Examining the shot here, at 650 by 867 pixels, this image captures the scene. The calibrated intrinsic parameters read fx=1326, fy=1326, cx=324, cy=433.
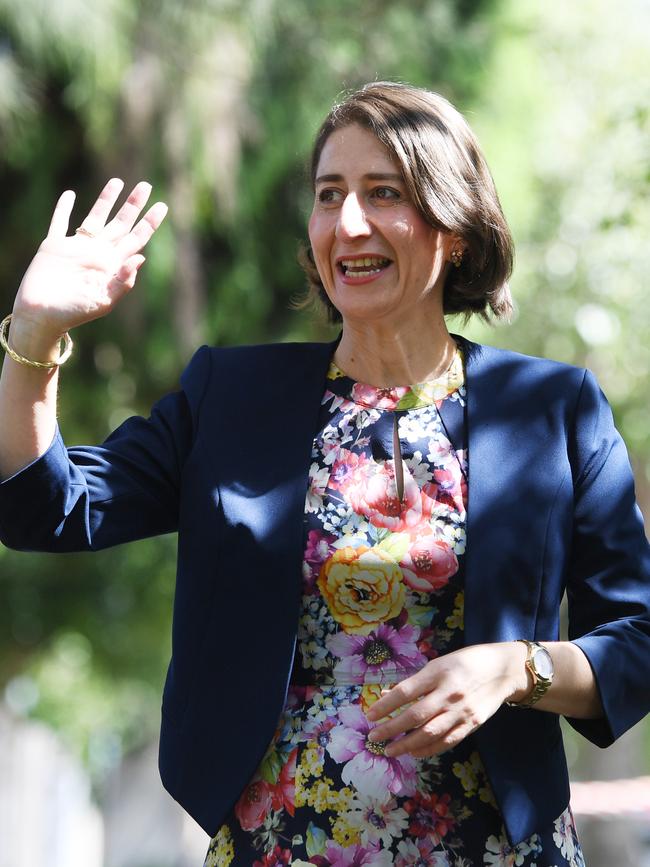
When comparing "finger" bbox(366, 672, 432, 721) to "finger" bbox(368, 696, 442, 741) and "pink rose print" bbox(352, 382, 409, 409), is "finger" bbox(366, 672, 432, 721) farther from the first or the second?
"pink rose print" bbox(352, 382, 409, 409)

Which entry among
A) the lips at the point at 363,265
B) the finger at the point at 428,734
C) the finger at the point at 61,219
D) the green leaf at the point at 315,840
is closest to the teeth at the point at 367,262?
the lips at the point at 363,265

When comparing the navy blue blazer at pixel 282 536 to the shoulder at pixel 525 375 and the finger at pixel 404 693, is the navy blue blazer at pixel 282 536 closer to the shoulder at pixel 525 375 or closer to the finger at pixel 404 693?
the shoulder at pixel 525 375

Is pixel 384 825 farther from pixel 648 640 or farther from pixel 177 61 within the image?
pixel 177 61

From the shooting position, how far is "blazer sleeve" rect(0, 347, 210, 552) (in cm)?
201

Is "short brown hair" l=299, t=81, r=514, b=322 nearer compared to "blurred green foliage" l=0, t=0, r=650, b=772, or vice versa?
"short brown hair" l=299, t=81, r=514, b=322

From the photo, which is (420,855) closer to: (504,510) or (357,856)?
(357,856)

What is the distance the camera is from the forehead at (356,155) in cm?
226

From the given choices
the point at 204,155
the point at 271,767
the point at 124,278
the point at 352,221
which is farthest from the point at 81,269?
the point at 204,155

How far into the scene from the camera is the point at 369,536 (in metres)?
2.11

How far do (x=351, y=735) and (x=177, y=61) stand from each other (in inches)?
213

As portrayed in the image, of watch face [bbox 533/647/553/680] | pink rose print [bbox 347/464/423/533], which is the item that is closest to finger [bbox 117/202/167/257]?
pink rose print [bbox 347/464/423/533]

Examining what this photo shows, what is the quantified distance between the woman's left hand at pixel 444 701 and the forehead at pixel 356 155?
85 centimetres

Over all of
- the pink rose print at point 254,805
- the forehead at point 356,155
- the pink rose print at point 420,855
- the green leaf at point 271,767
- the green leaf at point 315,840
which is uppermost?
the forehead at point 356,155

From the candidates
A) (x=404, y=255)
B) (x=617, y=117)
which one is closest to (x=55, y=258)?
(x=404, y=255)
